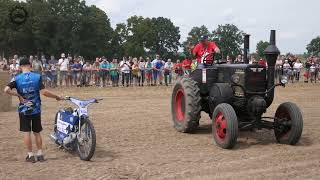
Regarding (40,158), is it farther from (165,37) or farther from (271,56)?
(165,37)

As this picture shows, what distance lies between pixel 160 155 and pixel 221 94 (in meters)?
1.92

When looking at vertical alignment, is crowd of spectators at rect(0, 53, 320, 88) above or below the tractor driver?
below

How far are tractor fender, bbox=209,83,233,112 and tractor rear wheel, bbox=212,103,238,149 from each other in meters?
0.43

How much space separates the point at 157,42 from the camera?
97.9 m

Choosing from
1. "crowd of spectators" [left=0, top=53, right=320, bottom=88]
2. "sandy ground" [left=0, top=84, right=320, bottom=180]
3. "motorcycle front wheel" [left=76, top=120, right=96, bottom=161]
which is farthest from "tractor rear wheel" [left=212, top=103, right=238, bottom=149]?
"crowd of spectators" [left=0, top=53, right=320, bottom=88]

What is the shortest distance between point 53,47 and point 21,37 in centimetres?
451

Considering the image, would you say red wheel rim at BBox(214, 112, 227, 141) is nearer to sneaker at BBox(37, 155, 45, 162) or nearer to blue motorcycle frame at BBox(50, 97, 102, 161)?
blue motorcycle frame at BBox(50, 97, 102, 161)

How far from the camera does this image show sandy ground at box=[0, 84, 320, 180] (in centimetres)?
702

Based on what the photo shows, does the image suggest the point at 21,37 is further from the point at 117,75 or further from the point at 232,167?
the point at 232,167

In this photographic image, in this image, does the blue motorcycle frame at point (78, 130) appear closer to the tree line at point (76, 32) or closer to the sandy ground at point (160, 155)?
the sandy ground at point (160, 155)

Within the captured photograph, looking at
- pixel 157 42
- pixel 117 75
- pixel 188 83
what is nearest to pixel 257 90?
pixel 188 83

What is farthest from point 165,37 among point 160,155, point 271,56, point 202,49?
point 160,155

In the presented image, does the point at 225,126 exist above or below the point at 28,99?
below

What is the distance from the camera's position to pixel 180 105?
11.1m
